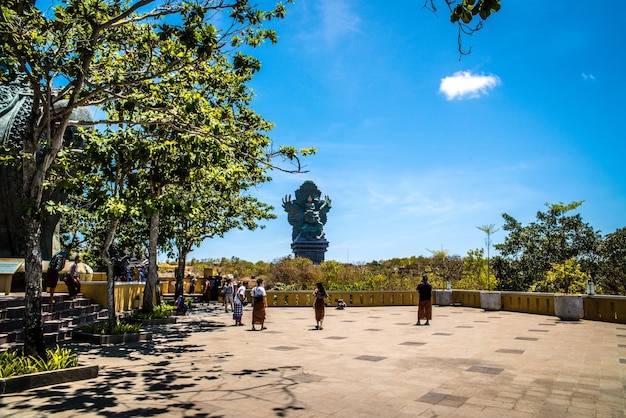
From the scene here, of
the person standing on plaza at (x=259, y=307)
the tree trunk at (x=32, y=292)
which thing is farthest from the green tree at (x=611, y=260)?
the tree trunk at (x=32, y=292)

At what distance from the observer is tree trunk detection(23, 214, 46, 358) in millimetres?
7168

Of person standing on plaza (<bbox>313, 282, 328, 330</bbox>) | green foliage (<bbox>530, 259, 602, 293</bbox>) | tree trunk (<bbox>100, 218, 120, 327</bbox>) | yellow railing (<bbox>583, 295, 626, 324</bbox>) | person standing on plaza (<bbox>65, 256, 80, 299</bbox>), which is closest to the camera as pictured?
tree trunk (<bbox>100, 218, 120, 327</bbox>)

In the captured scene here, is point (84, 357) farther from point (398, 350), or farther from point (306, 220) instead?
point (306, 220)

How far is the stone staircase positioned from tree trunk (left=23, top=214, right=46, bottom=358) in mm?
2533

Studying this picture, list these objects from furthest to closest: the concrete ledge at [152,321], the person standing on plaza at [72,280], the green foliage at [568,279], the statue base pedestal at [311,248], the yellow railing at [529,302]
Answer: the statue base pedestal at [311,248], the yellow railing at [529,302], the green foliage at [568,279], the concrete ledge at [152,321], the person standing on plaza at [72,280]

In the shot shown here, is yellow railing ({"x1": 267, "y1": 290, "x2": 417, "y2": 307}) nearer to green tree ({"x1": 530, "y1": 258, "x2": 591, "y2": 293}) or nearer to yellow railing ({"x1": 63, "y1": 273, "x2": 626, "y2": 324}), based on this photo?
yellow railing ({"x1": 63, "y1": 273, "x2": 626, "y2": 324})

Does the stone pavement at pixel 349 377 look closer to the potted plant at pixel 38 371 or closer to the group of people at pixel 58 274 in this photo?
the potted plant at pixel 38 371

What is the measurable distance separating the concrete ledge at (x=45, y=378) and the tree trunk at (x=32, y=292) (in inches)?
23.8

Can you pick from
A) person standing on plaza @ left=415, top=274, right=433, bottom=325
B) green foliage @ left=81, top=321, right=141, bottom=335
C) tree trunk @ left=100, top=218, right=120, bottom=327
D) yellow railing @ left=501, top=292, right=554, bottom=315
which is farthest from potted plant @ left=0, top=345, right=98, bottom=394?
yellow railing @ left=501, top=292, right=554, bottom=315

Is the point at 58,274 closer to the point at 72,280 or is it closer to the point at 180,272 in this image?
the point at 72,280

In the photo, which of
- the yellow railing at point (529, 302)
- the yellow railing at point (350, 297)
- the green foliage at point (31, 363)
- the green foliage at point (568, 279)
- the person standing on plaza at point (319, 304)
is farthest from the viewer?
the yellow railing at point (350, 297)

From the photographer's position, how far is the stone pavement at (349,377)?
5621mm

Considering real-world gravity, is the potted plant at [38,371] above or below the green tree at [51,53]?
below

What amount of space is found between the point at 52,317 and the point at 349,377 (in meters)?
9.40
